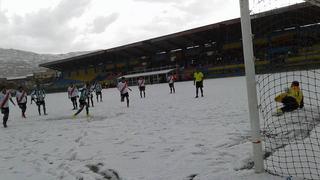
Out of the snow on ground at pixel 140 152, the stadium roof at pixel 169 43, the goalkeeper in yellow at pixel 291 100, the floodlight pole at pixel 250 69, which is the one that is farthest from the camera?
the stadium roof at pixel 169 43

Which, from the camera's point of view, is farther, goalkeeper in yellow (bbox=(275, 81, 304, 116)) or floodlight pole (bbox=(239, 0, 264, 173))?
goalkeeper in yellow (bbox=(275, 81, 304, 116))

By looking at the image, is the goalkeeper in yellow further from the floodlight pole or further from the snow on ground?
the floodlight pole

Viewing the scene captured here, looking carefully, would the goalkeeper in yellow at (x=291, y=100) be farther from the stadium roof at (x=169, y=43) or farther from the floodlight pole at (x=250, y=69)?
the stadium roof at (x=169, y=43)

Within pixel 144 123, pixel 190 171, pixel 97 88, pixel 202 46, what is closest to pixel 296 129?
pixel 190 171

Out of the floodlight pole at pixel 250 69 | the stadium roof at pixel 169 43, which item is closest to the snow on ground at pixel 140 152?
the floodlight pole at pixel 250 69

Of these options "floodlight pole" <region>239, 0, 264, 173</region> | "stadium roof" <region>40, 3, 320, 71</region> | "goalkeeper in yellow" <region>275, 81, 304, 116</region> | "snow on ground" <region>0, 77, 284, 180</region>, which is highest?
"stadium roof" <region>40, 3, 320, 71</region>

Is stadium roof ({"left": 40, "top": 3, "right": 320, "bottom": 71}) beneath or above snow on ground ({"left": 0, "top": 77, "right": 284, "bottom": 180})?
above

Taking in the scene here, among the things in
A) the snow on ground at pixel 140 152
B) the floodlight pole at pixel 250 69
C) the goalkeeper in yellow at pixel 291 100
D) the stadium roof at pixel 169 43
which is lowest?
the snow on ground at pixel 140 152

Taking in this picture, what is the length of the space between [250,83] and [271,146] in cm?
215

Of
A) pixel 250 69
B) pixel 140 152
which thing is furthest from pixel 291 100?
pixel 250 69

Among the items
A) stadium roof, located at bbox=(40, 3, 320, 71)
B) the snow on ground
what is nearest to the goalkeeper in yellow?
the snow on ground

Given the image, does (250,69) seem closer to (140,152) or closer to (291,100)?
(140,152)

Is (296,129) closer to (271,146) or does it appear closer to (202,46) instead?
(271,146)

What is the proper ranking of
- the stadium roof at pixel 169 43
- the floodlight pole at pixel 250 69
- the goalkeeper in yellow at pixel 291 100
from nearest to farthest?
1. the floodlight pole at pixel 250 69
2. the goalkeeper in yellow at pixel 291 100
3. the stadium roof at pixel 169 43
